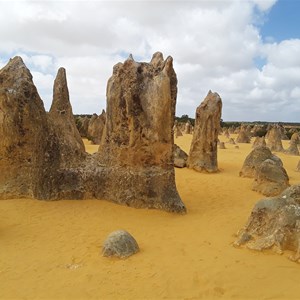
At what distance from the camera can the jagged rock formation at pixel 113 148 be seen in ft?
29.0

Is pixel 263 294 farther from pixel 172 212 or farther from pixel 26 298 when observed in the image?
pixel 172 212

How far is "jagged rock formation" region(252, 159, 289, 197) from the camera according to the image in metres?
10.7

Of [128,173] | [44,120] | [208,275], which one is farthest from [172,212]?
[44,120]

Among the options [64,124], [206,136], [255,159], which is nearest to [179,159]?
[206,136]

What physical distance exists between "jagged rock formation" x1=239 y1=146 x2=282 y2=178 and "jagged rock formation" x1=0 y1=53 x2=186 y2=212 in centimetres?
530

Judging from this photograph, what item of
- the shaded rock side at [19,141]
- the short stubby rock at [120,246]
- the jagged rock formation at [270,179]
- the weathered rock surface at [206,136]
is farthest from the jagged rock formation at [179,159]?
the short stubby rock at [120,246]

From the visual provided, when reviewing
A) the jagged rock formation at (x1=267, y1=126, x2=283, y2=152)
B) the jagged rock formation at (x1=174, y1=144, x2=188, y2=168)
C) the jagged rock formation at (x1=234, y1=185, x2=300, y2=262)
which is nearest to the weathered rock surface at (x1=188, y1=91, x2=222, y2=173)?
the jagged rock formation at (x1=174, y1=144, x2=188, y2=168)

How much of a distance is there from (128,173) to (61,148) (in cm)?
186

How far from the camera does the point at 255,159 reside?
527 inches

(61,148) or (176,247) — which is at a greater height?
(61,148)

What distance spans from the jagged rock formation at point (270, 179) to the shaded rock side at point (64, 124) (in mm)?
5331

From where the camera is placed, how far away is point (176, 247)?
255 inches

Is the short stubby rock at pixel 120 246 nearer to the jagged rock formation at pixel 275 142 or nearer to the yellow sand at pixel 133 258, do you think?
the yellow sand at pixel 133 258

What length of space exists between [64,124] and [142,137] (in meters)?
2.19
